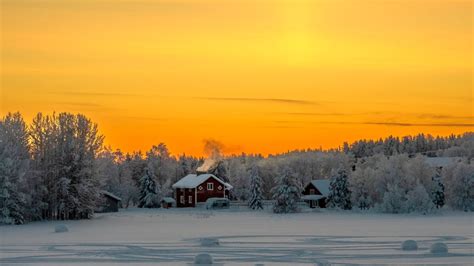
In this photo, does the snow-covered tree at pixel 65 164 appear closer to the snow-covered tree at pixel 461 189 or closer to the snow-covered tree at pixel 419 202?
the snow-covered tree at pixel 419 202

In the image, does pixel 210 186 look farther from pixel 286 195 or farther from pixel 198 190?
pixel 286 195

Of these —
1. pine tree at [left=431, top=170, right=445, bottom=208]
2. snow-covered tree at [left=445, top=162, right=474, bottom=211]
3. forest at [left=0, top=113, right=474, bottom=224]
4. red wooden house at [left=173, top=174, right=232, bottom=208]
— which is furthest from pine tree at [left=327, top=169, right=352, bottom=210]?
red wooden house at [left=173, top=174, right=232, bottom=208]

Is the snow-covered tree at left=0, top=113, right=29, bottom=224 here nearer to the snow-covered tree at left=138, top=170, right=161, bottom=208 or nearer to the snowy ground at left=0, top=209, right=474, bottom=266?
the snowy ground at left=0, top=209, right=474, bottom=266

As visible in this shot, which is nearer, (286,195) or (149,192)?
(286,195)

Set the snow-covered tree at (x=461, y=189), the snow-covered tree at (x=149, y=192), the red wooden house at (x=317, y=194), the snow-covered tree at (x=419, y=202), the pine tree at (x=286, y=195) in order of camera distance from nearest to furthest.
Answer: the snow-covered tree at (x=419, y=202), the pine tree at (x=286, y=195), the snow-covered tree at (x=461, y=189), the red wooden house at (x=317, y=194), the snow-covered tree at (x=149, y=192)

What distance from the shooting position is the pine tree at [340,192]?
85.9m

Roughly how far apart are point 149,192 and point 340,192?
25.8 meters

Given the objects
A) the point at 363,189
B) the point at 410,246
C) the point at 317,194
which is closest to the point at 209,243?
the point at 410,246

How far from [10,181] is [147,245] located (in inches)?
1150

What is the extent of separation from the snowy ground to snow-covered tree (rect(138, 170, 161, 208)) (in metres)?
43.9

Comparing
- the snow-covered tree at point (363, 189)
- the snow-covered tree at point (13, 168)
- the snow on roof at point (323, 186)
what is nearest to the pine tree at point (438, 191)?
the snow-covered tree at point (363, 189)

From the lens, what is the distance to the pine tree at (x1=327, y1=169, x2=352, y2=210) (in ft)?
282

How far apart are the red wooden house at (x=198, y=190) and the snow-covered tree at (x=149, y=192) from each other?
3460 mm

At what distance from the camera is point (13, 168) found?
6353 cm
